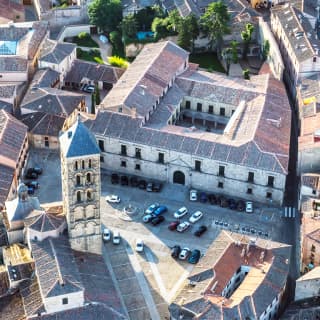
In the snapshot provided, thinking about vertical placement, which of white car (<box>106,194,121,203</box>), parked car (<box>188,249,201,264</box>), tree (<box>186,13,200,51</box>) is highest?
tree (<box>186,13,200,51</box>)

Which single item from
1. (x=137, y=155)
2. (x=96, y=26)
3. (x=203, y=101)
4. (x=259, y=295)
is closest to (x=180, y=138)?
(x=137, y=155)

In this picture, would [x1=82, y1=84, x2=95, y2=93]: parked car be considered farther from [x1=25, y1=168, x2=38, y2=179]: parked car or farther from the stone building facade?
[x1=25, y1=168, x2=38, y2=179]: parked car

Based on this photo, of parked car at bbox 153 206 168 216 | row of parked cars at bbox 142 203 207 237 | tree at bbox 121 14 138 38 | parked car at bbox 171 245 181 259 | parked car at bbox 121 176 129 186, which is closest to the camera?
parked car at bbox 171 245 181 259

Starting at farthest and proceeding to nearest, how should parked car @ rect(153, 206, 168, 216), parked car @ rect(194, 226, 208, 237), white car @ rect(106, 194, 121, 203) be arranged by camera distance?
white car @ rect(106, 194, 121, 203), parked car @ rect(153, 206, 168, 216), parked car @ rect(194, 226, 208, 237)

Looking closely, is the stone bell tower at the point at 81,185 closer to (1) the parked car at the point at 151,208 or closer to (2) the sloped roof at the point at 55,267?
(2) the sloped roof at the point at 55,267

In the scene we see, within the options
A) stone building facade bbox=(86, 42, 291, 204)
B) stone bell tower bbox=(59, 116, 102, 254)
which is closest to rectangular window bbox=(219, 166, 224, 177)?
stone building facade bbox=(86, 42, 291, 204)

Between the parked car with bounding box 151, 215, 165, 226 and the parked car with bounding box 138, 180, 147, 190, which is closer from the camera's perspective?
the parked car with bounding box 151, 215, 165, 226

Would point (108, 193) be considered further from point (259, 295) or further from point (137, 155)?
point (259, 295)
